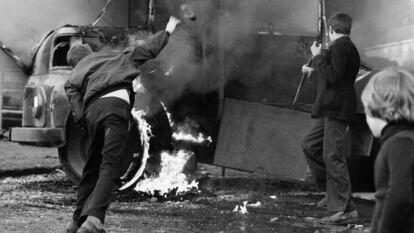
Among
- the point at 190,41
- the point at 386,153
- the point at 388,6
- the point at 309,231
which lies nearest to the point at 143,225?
the point at 309,231

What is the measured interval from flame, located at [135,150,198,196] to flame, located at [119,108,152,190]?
17 cm

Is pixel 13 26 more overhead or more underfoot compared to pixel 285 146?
more overhead

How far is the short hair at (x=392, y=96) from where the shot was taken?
2.80 meters

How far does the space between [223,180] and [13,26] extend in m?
4.12

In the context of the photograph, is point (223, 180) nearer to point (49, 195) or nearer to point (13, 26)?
point (49, 195)

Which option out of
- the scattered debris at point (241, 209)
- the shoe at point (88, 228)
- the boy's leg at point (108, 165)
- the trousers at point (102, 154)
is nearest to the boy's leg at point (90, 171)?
the trousers at point (102, 154)

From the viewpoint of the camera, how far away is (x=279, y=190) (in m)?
7.55

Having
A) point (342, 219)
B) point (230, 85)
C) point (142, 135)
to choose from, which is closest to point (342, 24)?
point (342, 219)

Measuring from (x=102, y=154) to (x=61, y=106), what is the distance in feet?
6.86

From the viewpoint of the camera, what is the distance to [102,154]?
16.5ft

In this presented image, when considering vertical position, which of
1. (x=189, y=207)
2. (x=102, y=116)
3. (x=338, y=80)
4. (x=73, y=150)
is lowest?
(x=189, y=207)

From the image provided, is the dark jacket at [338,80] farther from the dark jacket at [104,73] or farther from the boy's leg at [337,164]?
the dark jacket at [104,73]

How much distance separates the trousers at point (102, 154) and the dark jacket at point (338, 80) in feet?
5.36

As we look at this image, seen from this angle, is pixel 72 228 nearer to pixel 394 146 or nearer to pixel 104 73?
pixel 104 73
